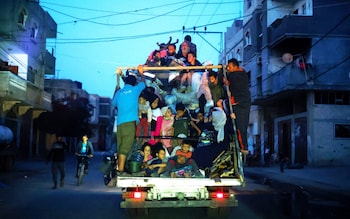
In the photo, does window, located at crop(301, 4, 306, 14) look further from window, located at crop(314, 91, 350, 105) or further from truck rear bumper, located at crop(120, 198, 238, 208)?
truck rear bumper, located at crop(120, 198, 238, 208)

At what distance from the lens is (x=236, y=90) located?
8.12m

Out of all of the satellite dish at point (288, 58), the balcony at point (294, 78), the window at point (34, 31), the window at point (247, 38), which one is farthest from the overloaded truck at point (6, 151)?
the window at point (247, 38)

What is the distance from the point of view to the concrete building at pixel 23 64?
22.7m

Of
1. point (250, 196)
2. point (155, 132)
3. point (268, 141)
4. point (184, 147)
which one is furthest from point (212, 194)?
point (268, 141)

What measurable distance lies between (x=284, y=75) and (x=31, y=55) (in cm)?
1692

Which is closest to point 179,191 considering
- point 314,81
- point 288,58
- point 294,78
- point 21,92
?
point 21,92

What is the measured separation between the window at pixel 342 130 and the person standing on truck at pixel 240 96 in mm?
18409

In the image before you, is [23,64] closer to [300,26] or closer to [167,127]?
[300,26]

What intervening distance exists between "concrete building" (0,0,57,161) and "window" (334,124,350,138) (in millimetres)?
18399

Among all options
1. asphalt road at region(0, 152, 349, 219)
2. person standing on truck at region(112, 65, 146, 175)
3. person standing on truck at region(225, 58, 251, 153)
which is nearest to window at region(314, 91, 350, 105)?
asphalt road at region(0, 152, 349, 219)

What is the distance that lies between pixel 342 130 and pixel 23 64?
20698 mm

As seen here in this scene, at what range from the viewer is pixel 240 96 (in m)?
8.04

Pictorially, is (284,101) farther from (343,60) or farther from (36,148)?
(36,148)

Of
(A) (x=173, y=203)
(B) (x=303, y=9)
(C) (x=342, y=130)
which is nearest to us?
(A) (x=173, y=203)
